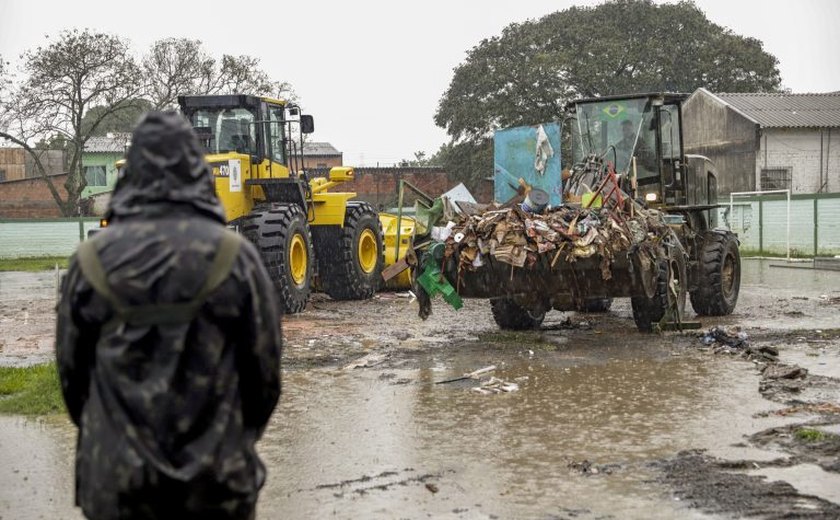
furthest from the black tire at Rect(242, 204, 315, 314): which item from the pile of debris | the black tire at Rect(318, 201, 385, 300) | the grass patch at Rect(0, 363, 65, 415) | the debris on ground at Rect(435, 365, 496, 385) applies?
the debris on ground at Rect(435, 365, 496, 385)

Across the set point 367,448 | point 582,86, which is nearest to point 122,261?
point 367,448

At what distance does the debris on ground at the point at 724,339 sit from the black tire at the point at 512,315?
2273 mm

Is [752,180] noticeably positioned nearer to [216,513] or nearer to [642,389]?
[642,389]

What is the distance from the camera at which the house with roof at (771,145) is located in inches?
1624

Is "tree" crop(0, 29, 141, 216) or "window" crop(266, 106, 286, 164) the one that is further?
"tree" crop(0, 29, 141, 216)

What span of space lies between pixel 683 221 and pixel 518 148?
8.12 ft

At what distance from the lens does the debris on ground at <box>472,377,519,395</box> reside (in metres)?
9.65

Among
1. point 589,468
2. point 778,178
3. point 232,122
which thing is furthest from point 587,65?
point 589,468

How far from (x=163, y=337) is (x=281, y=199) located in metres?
14.1

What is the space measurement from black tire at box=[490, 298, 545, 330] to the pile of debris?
1.42 m

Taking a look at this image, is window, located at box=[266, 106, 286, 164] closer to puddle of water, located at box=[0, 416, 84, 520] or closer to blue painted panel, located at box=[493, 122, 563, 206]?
blue painted panel, located at box=[493, 122, 563, 206]

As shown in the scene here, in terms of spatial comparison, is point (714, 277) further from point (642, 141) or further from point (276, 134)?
point (276, 134)

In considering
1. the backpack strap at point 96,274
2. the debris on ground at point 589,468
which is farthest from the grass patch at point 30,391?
the backpack strap at point 96,274

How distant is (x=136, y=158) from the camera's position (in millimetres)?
3354
